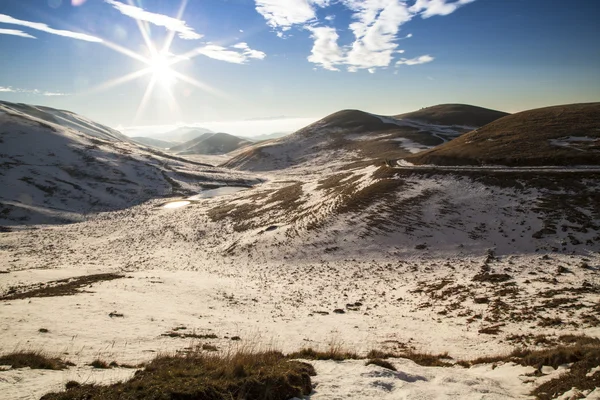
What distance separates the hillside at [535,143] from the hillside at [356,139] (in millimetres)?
39684

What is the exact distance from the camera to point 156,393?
623 cm

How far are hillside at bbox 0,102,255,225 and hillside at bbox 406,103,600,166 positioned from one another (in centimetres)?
7060

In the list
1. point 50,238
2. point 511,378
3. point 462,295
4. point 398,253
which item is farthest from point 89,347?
point 50,238

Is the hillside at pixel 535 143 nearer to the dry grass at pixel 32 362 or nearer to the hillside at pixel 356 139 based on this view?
the hillside at pixel 356 139

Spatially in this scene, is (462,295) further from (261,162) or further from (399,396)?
(261,162)

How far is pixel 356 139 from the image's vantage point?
144 metres

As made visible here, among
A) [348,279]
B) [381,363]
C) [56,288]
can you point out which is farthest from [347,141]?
[381,363]

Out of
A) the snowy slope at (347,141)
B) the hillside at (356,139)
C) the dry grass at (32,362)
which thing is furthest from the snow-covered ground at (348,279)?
the snowy slope at (347,141)

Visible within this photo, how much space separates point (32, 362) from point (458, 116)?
194628 millimetres

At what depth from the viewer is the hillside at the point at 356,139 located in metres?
116

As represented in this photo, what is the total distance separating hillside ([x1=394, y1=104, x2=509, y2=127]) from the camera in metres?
162

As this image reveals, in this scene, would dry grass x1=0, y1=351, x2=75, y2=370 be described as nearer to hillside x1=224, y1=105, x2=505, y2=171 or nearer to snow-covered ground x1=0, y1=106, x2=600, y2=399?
snow-covered ground x1=0, y1=106, x2=600, y2=399

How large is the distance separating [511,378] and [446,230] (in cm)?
2518

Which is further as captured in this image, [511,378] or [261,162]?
[261,162]
